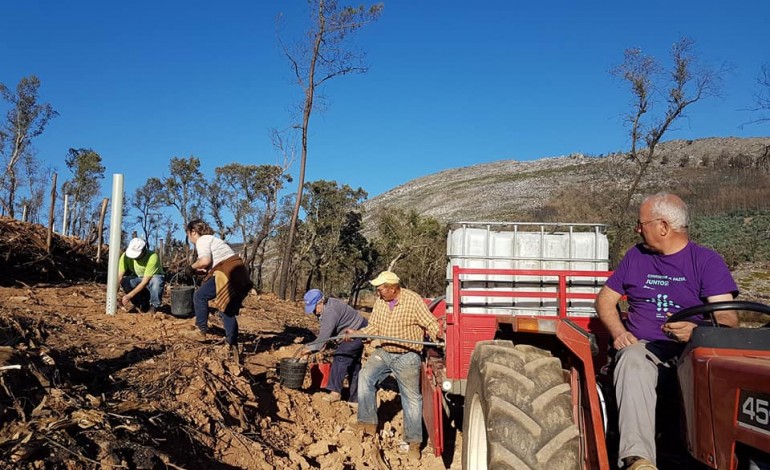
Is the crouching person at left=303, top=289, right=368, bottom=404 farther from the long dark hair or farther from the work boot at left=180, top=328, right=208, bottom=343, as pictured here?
the long dark hair

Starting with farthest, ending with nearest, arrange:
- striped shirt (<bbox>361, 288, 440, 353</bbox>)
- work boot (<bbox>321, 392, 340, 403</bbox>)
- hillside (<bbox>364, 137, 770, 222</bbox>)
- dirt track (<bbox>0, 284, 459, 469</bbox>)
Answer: hillside (<bbox>364, 137, 770, 222</bbox>) < work boot (<bbox>321, 392, 340, 403</bbox>) < striped shirt (<bbox>361, 288, 440, 353</bbox>) < dirt track (<bbox>0, 284, 459, 469</bbox>)

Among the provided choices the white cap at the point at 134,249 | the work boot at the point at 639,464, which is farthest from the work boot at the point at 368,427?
the white cap at the point at 134,249

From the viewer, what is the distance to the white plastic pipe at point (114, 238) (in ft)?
28.6

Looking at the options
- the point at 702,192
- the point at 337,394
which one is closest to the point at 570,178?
the point at 702,192

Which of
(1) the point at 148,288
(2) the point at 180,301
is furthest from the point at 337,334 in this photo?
(1) the point at 148,288

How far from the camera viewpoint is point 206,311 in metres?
8.40

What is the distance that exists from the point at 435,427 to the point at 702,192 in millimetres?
39280

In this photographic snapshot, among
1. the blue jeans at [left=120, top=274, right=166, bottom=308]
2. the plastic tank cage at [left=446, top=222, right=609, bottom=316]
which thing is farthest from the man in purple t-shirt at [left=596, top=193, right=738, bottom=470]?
the blue jeans at [left=120, top=274, right=166, bottom=308]

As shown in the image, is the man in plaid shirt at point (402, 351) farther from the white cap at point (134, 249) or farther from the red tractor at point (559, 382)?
the white cap at point (134, 249)

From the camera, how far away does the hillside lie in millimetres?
58981

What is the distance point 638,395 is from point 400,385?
3.71 metres

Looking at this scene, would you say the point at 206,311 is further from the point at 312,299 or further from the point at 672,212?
the point at 672,212

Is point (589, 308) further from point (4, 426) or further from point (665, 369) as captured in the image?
point (4, 426)

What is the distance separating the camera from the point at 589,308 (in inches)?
239
